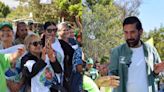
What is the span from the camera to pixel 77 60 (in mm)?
5336

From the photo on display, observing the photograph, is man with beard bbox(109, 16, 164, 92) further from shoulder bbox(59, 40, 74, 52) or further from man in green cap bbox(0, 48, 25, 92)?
man in green cap bbox(0, 48, 25, 92)

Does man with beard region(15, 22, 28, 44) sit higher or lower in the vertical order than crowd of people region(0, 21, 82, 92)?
higher

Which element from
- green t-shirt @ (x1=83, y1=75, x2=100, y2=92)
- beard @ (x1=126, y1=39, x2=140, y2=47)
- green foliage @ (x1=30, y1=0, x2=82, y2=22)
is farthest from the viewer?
green foliage @ (x1=30, y1=0, x2=82, y2=22)

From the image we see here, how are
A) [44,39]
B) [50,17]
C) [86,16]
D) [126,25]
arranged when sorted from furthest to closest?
[50,17] < [86,16] < [44,39] < [126,25]

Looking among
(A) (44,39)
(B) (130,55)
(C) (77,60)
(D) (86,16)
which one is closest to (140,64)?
(B) (130,55)

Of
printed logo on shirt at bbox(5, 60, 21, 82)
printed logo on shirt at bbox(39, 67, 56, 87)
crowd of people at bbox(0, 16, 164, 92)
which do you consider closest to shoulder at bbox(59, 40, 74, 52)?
crowd of people at bbox(0, 16, 164, 92)

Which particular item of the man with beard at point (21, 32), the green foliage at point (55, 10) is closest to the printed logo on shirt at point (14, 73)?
the man with beard at point (21, 32)

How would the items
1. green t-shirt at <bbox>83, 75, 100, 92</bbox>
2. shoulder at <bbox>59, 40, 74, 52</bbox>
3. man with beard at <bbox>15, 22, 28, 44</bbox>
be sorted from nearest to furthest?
1. shoulder at <bbox>59, 40, 74, 52</bbox>
2. green t-shirt at <bbox>83, 75, 100, 92</bbox>
3. man with beard at <bbox>15, 22, 28, 44</bbox>

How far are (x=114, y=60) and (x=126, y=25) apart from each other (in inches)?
16.3

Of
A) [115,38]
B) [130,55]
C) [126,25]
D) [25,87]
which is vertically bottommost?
[115,38]

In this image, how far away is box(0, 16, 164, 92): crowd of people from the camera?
4.71 metres

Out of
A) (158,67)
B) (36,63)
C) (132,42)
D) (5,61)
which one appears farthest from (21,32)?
(158,67)

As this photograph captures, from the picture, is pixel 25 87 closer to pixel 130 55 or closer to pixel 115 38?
pixel 130 55

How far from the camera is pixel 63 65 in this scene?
208 inches
